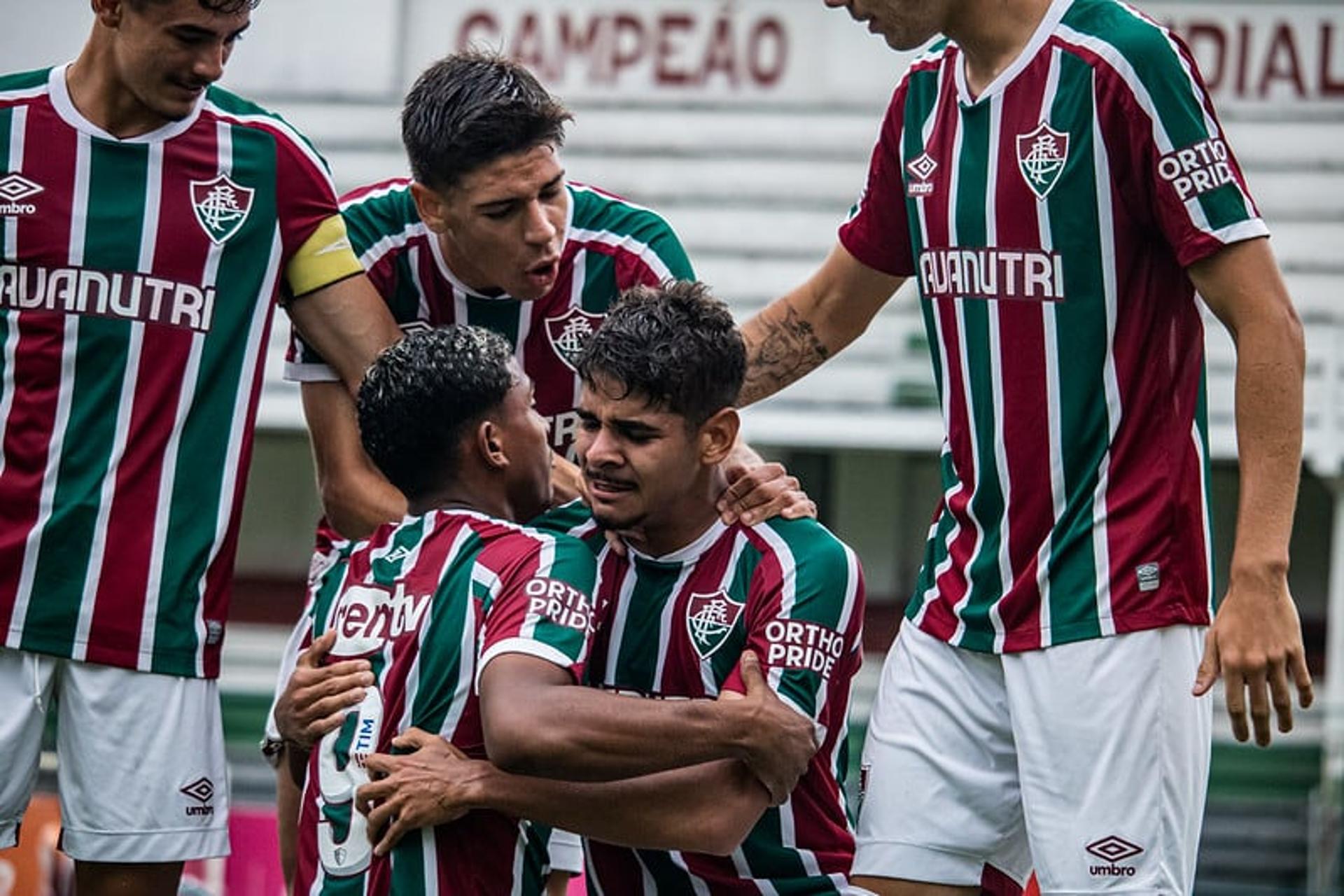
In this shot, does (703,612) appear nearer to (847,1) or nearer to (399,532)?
(399,532)

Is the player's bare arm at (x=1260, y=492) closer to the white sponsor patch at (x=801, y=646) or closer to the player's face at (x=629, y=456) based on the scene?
the white sponsor patch at (x=801, y=646)

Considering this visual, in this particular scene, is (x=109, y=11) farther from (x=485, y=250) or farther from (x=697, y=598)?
(x=697, y=598)

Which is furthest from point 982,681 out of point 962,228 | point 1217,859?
point 1217,859

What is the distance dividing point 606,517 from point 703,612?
0.25 meters

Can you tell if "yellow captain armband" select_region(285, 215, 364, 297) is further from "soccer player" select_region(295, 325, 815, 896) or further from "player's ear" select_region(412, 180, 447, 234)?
"soccer player" select_region(295, 325, 815, 896)

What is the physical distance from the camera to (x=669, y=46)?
14234 mm

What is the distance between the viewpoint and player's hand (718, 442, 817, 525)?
397cm

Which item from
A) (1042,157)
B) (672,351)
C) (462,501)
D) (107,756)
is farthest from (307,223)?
(1042,157)

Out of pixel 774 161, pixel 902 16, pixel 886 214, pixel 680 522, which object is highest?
pixel 774 161

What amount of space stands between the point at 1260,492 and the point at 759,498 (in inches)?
35.3

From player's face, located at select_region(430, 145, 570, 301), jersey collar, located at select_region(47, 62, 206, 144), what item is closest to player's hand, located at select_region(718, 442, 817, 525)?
player's face, located at select_region(430, 145, 570, 301)

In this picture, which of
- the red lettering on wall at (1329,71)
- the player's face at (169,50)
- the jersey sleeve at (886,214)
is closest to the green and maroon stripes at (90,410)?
the player's face at (169,50)

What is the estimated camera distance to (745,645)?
392 cm

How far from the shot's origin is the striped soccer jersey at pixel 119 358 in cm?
411
